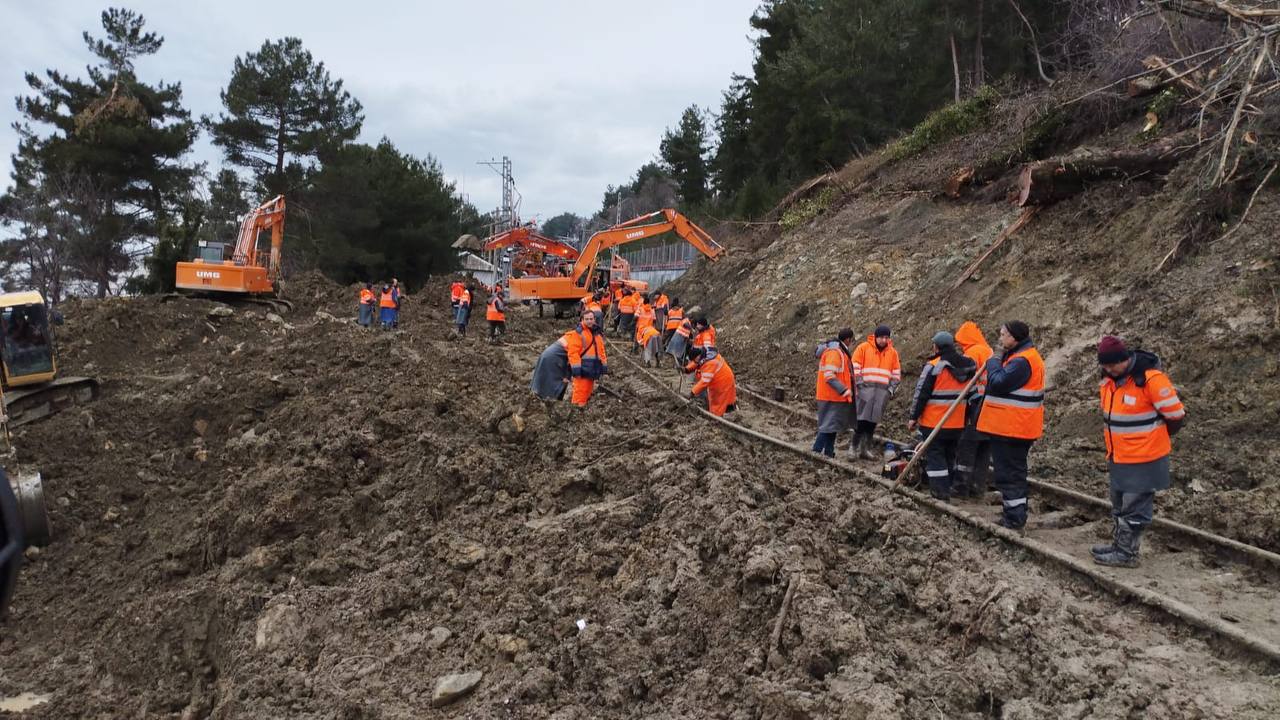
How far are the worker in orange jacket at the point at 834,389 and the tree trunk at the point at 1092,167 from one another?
6.68m

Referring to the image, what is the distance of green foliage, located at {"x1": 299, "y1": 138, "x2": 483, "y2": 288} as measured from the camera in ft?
121

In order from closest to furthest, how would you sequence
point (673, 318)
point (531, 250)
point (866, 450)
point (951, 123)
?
point (866, 450) < point (673, 318) < point (951, 123) < point (531, 250)

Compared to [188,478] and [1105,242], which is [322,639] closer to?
[188,478]

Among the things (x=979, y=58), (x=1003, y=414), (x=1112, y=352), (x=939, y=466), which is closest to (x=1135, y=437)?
(x=1112, y=352)

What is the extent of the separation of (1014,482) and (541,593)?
361cm

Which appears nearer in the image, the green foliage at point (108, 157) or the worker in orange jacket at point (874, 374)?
the worker in orange jacket at point (874, 374)

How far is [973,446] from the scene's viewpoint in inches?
287

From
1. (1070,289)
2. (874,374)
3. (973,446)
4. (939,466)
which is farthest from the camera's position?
(1070,289)

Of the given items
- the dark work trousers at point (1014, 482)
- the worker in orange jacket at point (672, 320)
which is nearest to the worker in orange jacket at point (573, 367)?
the dark work trousers at point (1014, 482)

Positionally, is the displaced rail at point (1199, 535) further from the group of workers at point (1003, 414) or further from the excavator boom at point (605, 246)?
the excavator boom at point (605, 246)

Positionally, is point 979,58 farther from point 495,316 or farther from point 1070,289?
point 495,316

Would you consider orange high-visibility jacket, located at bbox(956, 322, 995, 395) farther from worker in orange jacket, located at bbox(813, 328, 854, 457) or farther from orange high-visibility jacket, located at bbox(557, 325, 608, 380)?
orange high-visibility jacket, located at bbox(557, 325, 608, 380)

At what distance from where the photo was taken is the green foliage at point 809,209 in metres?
22.6

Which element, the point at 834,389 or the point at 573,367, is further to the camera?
the point at 573,367
